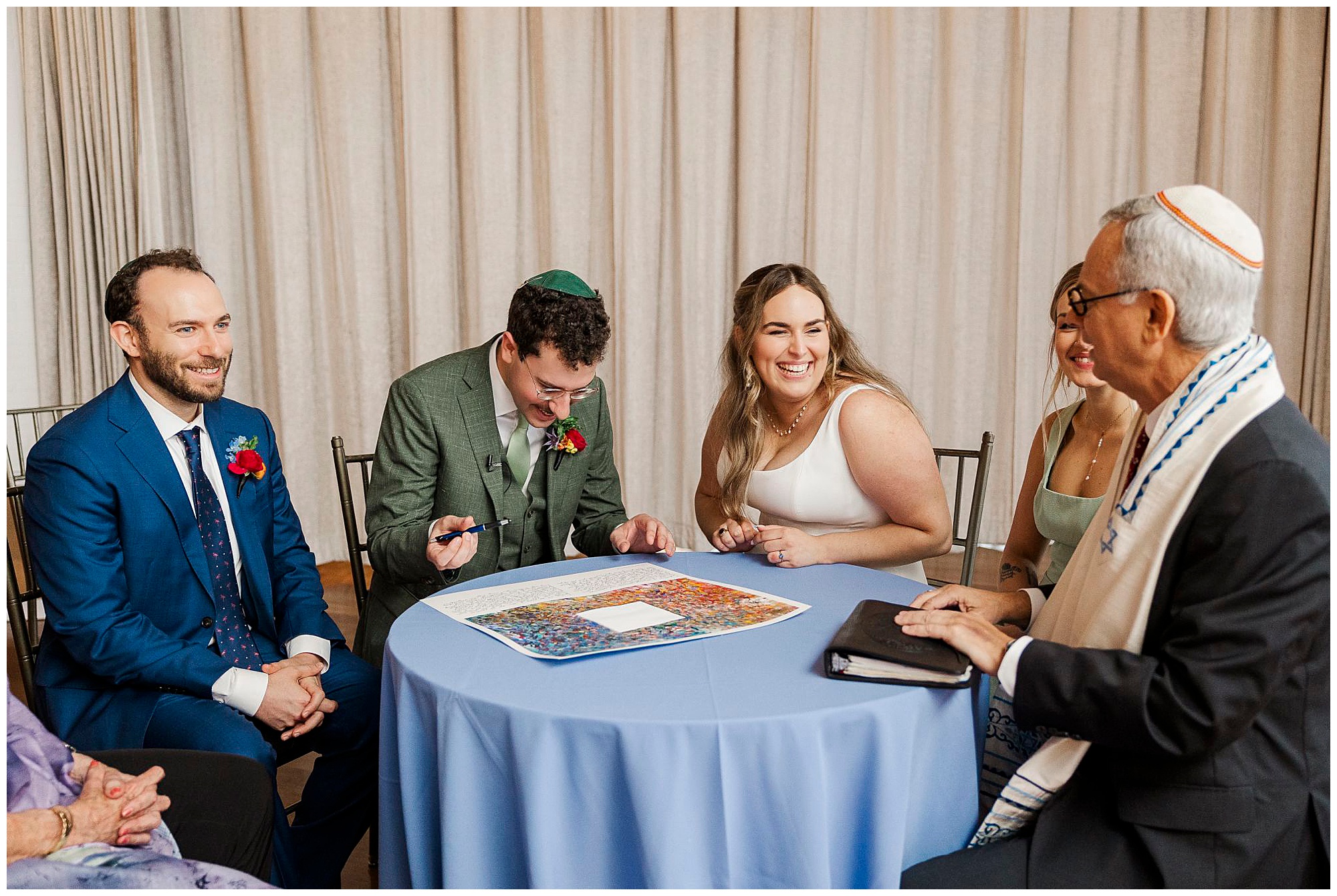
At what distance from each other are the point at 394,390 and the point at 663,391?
3.23 m

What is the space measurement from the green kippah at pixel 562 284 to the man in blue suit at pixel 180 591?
753mm

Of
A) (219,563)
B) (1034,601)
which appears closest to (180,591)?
(219,563)

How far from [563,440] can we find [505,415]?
17 cm

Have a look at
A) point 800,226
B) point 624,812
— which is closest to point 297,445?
point 800,226

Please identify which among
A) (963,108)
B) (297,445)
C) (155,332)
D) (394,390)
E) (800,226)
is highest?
(963,108)

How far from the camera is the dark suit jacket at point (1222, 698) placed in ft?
4.43

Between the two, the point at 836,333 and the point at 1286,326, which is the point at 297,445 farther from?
the point at 1286,326

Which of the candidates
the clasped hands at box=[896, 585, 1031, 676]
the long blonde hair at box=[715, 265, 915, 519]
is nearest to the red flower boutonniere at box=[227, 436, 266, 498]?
the long blonde hair at box=[715, 265, 915, 519]

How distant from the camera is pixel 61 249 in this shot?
5.52 meters

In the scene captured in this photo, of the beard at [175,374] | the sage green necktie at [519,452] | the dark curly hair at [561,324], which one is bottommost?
the sage green necktie at [519,452]

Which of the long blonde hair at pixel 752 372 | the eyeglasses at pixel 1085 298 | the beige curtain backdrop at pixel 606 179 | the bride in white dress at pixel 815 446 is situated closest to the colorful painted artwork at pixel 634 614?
the bride in white dress at pixel 815 446

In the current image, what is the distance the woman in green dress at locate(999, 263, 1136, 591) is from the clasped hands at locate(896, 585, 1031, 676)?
0.54 m

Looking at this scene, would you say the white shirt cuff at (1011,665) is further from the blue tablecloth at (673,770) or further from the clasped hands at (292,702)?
the clasped hands at (292,702)

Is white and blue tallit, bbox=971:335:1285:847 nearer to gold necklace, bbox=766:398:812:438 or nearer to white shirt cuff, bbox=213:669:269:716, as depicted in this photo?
gold necklace, bbox=766:398:812:438
